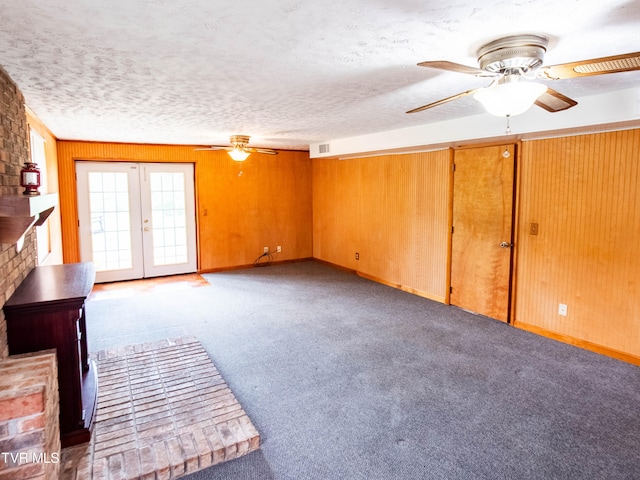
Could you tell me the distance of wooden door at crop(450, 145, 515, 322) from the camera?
4.55 metres

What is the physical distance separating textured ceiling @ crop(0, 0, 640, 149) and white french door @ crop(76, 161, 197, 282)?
102 inches

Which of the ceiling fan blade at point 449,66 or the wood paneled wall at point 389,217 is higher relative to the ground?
the ceiling fan blade at point 449,66

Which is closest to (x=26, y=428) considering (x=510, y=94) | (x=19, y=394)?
(x=19, y=394)

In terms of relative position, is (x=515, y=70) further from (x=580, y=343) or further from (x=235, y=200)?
(x=235, y=200)

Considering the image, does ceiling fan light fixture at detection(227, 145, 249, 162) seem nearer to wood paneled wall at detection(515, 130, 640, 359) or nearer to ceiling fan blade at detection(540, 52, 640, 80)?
wood paneled wall at detection(515, 130, 640, 359)

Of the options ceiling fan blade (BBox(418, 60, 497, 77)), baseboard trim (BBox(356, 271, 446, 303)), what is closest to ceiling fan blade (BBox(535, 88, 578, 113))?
ceiling fan blade (BBox(418, 60, 497, 77))

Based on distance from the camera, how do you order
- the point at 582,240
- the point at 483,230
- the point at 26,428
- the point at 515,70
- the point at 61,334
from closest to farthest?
1. the point at 26,428
2. the point at 515,70
3. the point at 61,334
4. the point at 582,240
5. the point at 483,230

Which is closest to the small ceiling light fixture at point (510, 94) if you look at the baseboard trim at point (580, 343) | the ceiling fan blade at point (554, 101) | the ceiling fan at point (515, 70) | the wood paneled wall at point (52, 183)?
the ceiling fan at point (515, 70)

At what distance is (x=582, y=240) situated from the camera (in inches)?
Result: 153

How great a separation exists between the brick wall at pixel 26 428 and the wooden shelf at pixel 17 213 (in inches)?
28.0

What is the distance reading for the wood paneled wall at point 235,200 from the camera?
6.26 m

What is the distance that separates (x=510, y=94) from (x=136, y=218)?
20.5ft

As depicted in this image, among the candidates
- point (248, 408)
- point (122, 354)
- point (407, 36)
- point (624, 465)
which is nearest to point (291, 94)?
point (407, 36)

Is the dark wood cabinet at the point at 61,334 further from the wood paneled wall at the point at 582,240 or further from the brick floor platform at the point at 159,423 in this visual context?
the wood paneled wall at the point at 582,240
